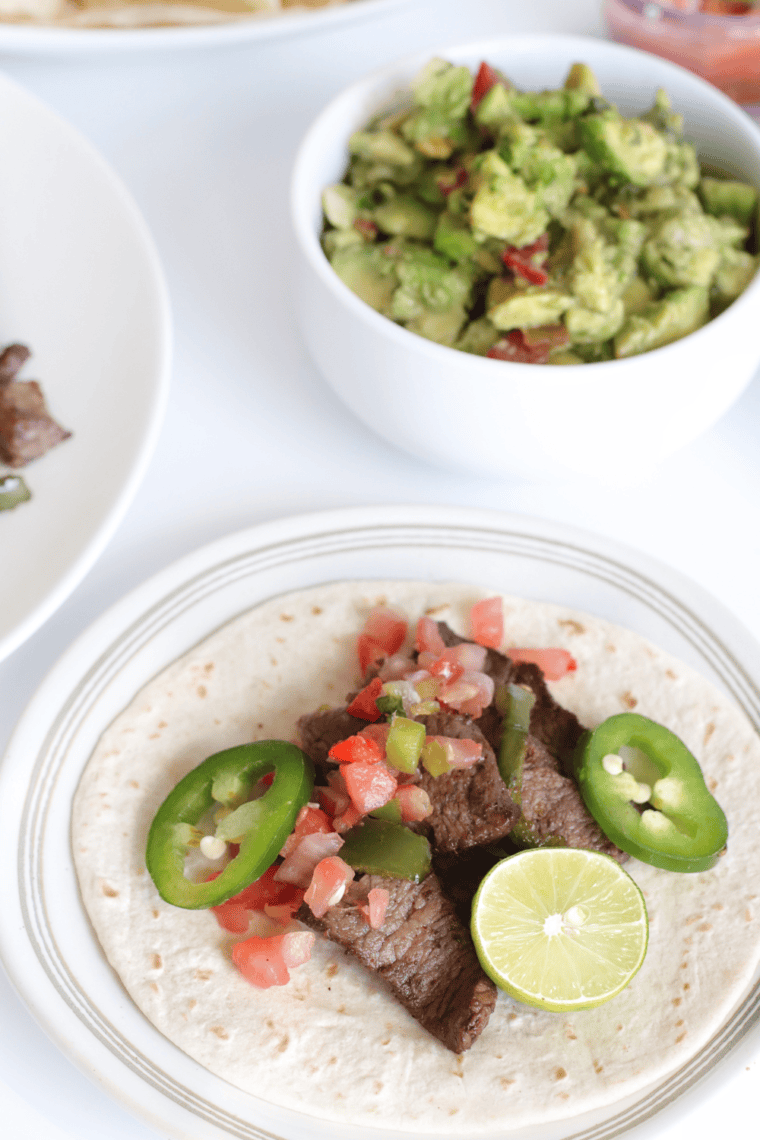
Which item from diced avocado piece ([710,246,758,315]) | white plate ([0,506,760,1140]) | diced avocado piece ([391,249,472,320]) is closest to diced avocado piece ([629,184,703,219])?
diced avocado piece ([710,246,758,315])

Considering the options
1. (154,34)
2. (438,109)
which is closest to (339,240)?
(438,109)

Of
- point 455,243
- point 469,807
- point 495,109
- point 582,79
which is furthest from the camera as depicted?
point 582,79

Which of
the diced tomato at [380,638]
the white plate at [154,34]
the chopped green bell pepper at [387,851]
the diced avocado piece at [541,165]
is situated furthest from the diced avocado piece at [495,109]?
the chopped green bell pepper at [387,851]

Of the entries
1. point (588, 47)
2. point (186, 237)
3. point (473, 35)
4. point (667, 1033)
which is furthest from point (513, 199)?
point (667, 1033)

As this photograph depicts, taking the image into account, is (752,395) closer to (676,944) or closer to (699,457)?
(699,457)

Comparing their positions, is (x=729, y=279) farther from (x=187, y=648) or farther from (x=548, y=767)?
(x=187, y=648)
